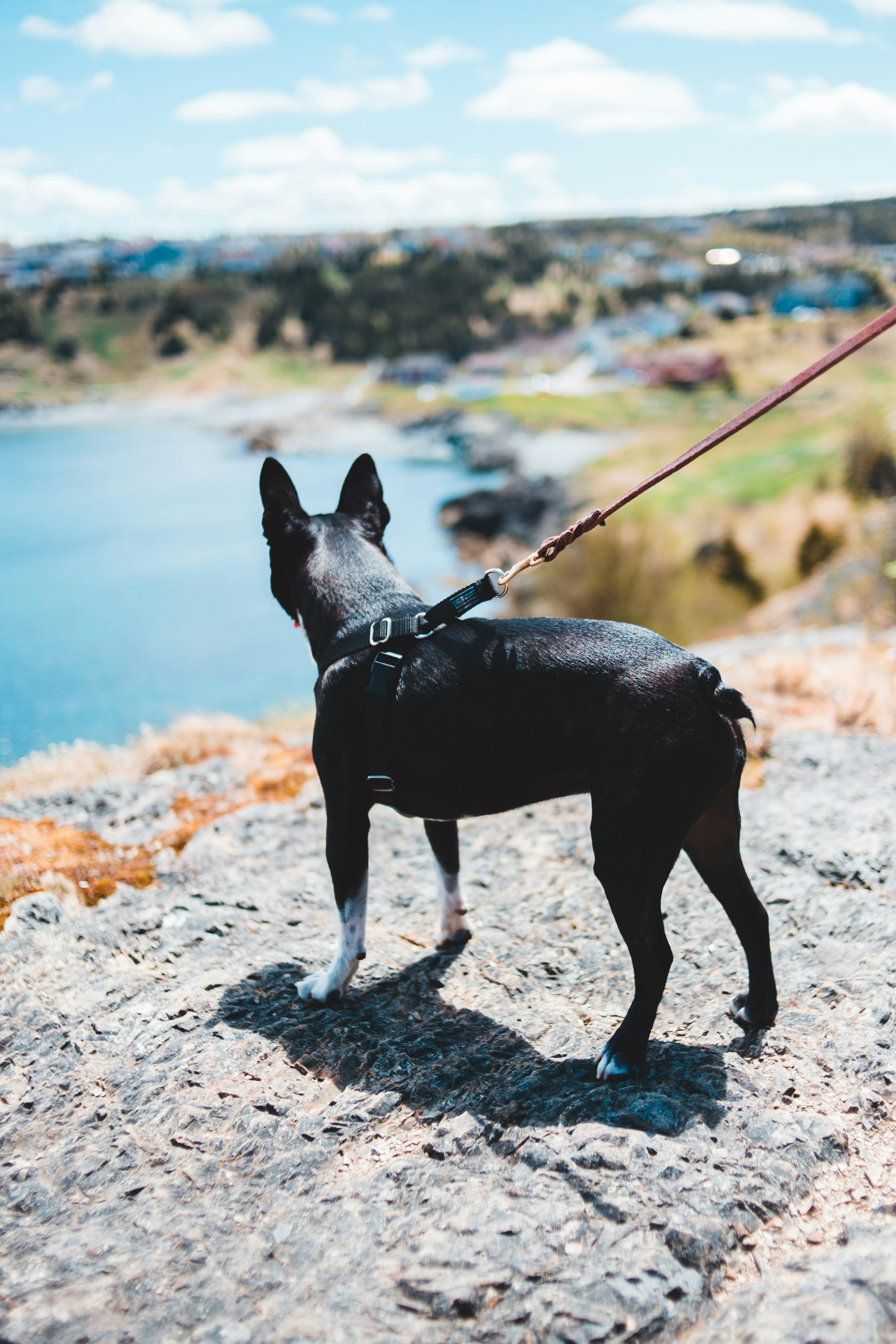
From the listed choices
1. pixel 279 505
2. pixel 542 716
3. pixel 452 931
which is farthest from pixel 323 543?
pixel 452 931

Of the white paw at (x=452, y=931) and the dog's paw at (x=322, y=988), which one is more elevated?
the dog's paw at (x=322, y=988)

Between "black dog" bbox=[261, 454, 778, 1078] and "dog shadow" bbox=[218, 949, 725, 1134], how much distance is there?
0.42 ft

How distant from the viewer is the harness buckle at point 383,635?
340cm

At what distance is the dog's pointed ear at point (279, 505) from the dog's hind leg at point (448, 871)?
1565 mm

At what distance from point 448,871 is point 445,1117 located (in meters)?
1.32

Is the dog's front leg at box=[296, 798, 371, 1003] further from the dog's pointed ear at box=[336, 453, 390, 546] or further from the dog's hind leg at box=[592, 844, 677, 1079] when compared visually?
the dog's pointed ear at box=[336, 453, 390, 546]

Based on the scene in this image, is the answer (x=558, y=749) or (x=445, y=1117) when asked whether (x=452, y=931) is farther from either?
(x=558, y=749)

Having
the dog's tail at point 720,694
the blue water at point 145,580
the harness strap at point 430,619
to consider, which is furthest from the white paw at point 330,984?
the blue water at point 145,580

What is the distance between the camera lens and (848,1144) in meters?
2.78

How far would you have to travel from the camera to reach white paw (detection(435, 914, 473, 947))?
423cm

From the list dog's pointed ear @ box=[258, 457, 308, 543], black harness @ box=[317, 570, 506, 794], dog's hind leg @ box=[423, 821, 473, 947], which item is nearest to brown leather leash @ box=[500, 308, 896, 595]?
black harness @ box=[317, 570, 506, 794]

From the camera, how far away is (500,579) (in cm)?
341

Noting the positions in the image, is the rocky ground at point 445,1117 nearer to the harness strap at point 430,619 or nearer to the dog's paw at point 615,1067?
the dog's paw at point 615,1067

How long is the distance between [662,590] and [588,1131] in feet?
80.0
